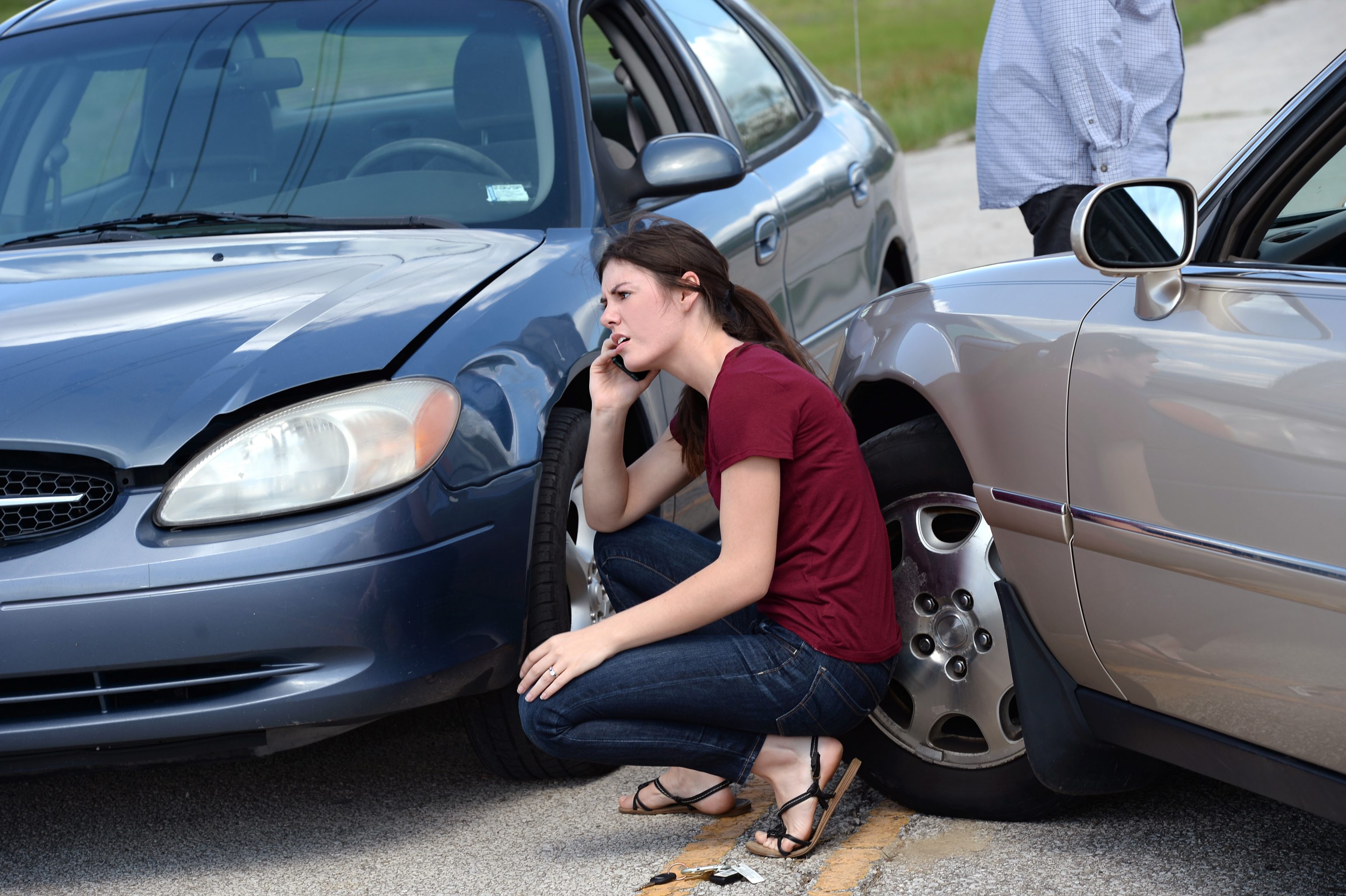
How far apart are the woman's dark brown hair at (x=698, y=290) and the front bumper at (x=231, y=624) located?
1.64 feet

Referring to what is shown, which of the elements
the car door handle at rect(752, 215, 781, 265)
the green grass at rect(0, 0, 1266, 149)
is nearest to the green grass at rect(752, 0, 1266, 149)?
the green grass at rect(0, 0, 1266, 149)

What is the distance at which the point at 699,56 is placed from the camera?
4.56 metres

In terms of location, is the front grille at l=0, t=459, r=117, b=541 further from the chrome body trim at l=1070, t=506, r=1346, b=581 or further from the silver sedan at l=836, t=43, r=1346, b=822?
the chrome body trim at l=1070, t=506, r=1346, b=581

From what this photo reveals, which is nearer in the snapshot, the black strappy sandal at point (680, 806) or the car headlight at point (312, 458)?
the car headlight at point (312, 458)

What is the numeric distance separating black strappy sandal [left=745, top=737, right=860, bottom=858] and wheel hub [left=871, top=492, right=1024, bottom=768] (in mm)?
180

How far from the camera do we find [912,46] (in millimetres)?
35594

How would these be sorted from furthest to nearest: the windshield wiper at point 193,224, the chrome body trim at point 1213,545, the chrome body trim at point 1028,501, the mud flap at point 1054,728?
the windshield wiper at point 193,224 < the mud flap at point 1054,728 < the chrome body trim at point 1028,501 < the chrome body trim at point 1213,545

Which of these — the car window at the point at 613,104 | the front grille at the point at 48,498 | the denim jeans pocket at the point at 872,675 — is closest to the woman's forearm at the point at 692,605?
the denim jeans pocket at the point at 872,675

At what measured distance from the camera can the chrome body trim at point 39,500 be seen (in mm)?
2639

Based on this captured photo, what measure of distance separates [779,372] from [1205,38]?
29.7 m

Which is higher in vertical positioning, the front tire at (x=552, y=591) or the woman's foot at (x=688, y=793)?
the front tire at (x=552, y=591)

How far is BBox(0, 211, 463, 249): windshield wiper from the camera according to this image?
350 centimetres

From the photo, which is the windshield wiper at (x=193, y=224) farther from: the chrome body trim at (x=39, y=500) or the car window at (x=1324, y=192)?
the car window at (x=1324, y=192)

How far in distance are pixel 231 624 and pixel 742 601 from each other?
90 cm
